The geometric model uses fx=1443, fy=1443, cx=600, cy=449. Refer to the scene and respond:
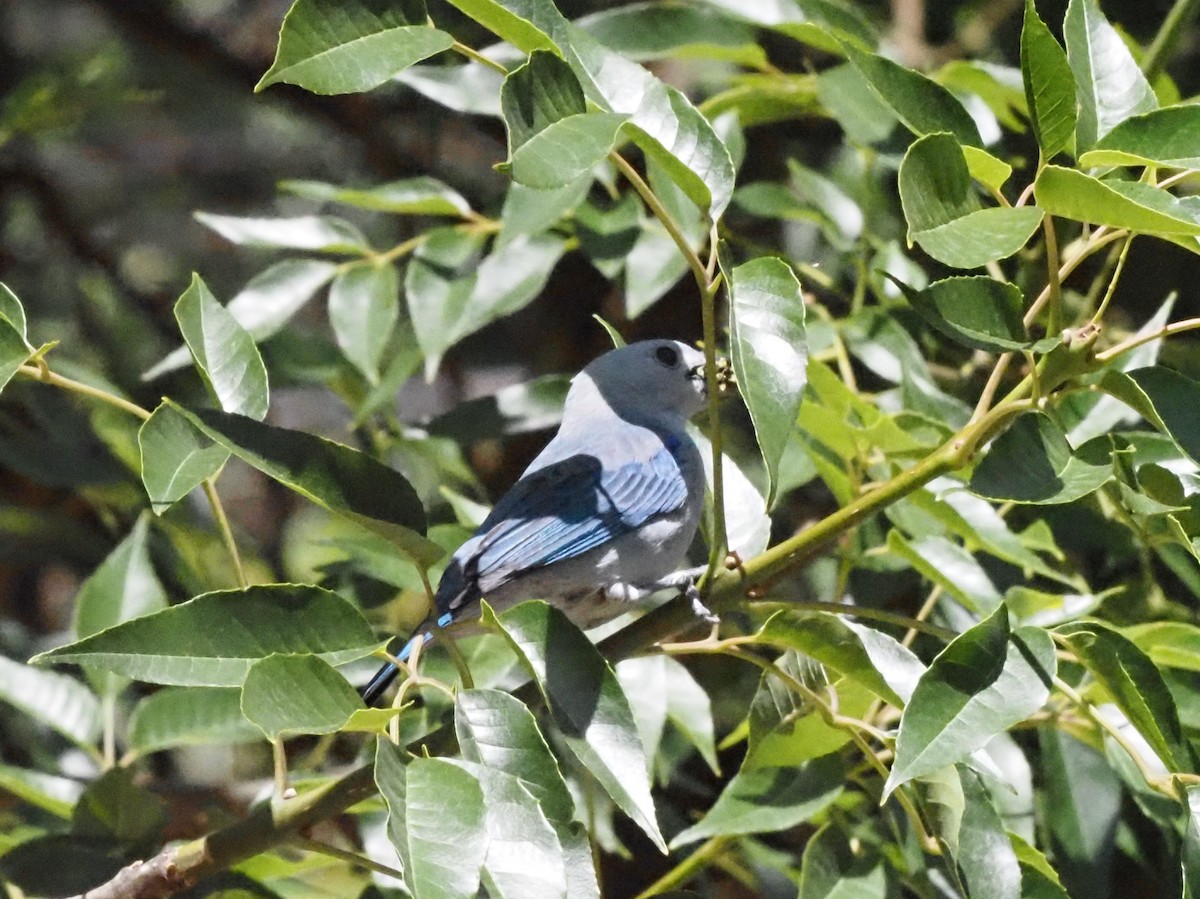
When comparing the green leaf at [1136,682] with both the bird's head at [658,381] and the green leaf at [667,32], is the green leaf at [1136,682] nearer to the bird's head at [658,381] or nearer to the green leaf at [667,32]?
the bird's head at [658,381]

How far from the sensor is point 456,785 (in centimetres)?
113

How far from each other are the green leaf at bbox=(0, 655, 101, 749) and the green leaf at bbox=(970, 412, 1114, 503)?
4.54 ft

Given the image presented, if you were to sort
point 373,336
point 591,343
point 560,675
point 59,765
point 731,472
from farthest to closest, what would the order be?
point 591,343, point 59,765, point 373,336, point 731,472, point 560,675

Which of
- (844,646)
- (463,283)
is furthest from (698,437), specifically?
(844,646)

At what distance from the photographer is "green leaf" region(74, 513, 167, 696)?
2127 mm

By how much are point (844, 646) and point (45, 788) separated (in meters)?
1.31

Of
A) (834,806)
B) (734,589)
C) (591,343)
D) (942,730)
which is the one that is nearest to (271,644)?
(734,589)

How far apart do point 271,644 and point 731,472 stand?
2.25 feet

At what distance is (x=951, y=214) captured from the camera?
120cm

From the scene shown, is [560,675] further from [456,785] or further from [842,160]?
[842,160]

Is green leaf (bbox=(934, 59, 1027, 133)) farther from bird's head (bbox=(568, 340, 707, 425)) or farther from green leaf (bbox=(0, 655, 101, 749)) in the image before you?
green leaf (bbox=(0, 655, 101, 749))

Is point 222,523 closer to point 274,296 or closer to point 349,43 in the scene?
point 349,43

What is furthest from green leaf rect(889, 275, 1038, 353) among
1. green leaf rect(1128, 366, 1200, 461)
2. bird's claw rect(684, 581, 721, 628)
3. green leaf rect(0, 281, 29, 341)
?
green leaf rect(0, 281, 29, 341)

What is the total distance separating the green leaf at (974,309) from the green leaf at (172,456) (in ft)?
2.14
